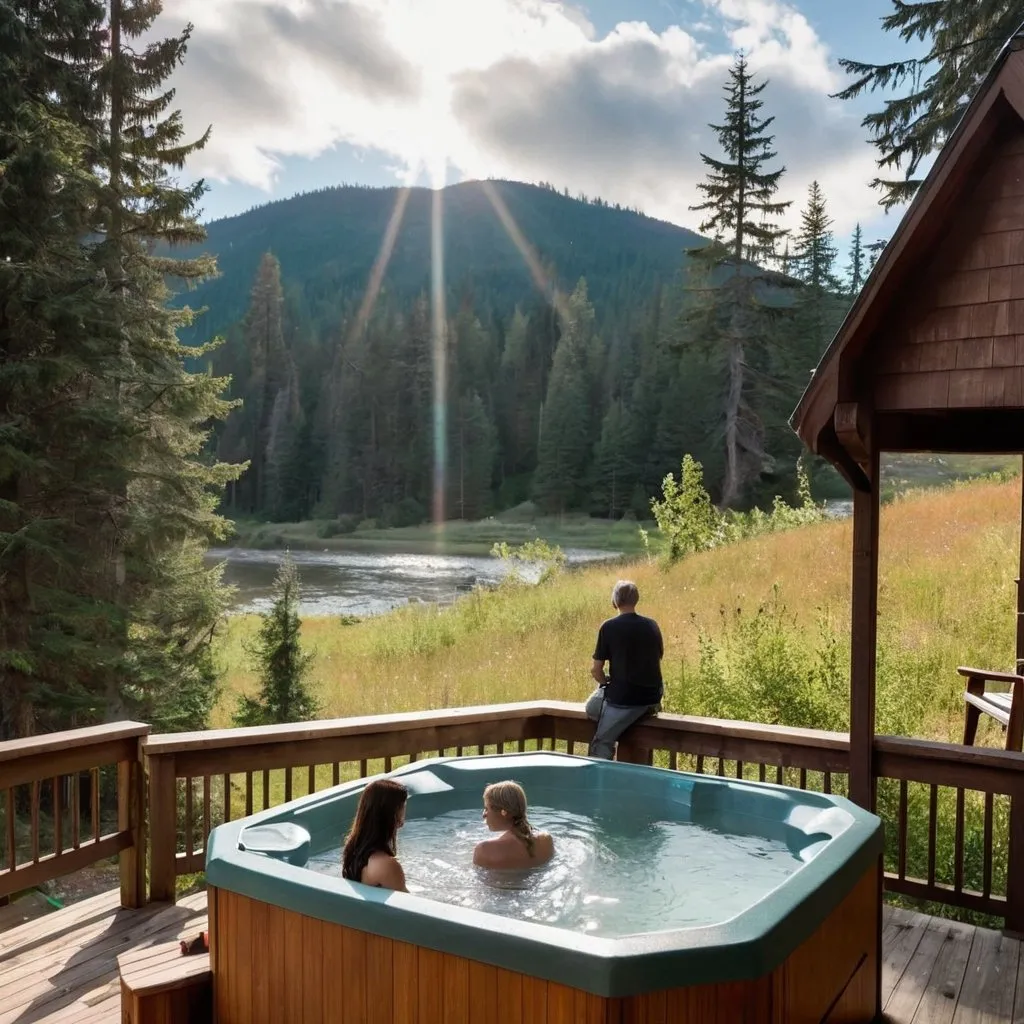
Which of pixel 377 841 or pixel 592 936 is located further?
pixel 377 841

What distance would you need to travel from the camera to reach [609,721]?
469 centimetres

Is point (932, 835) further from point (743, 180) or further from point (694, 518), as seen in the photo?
point (743, 180)

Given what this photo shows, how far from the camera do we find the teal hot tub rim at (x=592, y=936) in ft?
7.29

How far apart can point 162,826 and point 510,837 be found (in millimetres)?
1587

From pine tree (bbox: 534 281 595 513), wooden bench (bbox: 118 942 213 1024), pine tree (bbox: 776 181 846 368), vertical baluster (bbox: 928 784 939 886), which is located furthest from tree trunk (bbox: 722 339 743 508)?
wooden bench (bbox: 118 942 213 1024)

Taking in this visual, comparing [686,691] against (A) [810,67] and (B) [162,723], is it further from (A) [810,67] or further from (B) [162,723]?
(A) [810,67]

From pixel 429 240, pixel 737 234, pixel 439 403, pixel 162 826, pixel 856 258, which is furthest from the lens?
pixel 429 240

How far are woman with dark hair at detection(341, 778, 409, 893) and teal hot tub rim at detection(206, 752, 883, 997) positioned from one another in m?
0.18

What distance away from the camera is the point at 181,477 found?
983 cm

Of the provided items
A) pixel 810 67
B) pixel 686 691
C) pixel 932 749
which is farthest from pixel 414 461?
pixel 932 749

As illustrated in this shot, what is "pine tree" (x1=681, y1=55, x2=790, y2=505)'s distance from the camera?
84.3 ft

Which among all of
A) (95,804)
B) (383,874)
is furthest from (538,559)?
(383,874)

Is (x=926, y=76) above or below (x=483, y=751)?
above

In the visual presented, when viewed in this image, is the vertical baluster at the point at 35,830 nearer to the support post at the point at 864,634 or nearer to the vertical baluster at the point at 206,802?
the vertical baluster at the point at 206,802
